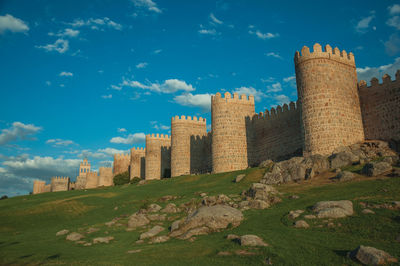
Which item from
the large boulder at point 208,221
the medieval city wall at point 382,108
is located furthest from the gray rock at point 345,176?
the medieval city wall at point 382,108

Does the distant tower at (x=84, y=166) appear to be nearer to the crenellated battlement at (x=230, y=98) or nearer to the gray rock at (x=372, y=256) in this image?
the crenellated battlement at (x=230, y=98)

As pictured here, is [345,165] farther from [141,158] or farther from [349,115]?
[141,158]

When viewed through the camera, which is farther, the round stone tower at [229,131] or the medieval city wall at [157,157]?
the medieval city wall at [157,157]

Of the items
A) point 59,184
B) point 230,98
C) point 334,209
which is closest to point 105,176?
point 59,184

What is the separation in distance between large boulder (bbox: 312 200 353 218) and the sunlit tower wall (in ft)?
121

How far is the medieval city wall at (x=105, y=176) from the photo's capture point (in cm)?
7750

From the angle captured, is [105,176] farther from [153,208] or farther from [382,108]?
[382,108]

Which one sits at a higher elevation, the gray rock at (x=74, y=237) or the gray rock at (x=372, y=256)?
the gray rock at (x=372, y=256)

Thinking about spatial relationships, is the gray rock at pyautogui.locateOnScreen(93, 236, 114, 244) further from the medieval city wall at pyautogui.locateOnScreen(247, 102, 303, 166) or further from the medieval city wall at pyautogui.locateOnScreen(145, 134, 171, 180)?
the medieval city wall at pyautogui.locateOnScreen(145, 134, 171, 180)

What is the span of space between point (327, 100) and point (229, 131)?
14645mm

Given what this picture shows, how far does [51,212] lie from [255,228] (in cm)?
1931

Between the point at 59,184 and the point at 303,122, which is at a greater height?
the point at 303,122

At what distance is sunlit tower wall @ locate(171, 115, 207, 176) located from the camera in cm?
5128

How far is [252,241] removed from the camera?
37.7 ft
